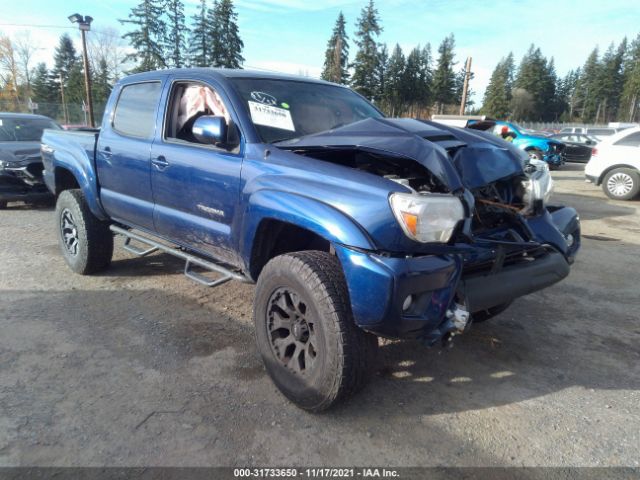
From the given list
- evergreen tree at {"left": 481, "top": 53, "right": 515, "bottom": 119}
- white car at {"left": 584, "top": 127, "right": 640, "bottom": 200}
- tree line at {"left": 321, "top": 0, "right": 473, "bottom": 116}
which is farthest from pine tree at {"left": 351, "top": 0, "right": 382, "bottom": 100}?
white car at {"left": 584, "top": 127, "right": 640, "bottom": 200}

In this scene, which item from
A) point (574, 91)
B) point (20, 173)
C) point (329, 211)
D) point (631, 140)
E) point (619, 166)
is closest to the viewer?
point (329, 211)

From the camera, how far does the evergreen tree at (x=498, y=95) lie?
71562 millimetres

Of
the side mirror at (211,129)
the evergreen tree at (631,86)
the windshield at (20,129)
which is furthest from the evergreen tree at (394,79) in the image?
the side mirror at (211,129)

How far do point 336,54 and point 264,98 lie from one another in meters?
49.2

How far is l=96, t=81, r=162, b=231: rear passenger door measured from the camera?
367 centimetres

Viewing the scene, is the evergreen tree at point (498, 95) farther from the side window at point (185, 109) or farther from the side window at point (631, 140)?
the side window at point (185, 109)

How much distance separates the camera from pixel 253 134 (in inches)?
114

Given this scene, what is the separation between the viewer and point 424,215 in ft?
7.11

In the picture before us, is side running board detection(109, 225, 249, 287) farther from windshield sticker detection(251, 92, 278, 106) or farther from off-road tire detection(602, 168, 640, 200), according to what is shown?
off-road tire detection(602, 168, 640, 200)

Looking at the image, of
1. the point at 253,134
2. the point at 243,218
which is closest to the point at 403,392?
the point at 243,218

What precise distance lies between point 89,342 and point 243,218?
1.60 meters

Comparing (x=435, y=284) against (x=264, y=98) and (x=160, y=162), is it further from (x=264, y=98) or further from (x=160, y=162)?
(x=160, y=162)

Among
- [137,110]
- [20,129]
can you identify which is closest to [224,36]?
[20,129]

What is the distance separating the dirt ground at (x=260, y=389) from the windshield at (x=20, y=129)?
207 inches
